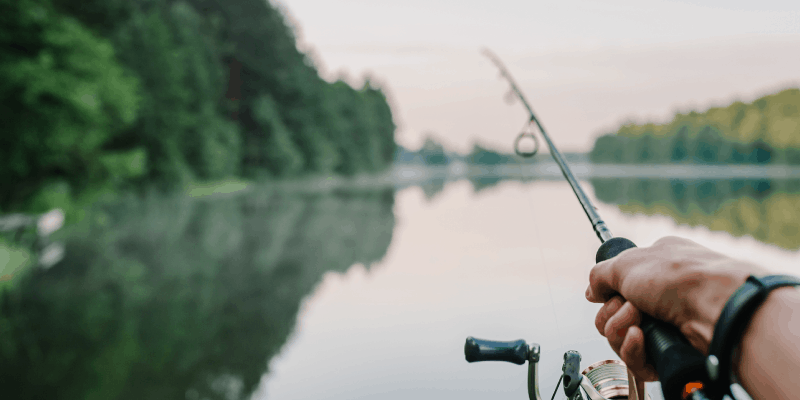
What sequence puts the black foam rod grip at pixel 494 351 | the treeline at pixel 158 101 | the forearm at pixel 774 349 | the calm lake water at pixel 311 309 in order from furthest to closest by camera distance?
the treeline at pixel 158 101 < the calm lake water at pixel 311 309 < the black foam rod grip at pixel 494 351 < the forearm at pixel 774 349

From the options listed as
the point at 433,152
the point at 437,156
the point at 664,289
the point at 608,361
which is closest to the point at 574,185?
the point at 608,361

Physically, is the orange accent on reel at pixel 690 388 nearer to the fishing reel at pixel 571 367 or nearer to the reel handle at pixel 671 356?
the reel handle at pixel 671 356

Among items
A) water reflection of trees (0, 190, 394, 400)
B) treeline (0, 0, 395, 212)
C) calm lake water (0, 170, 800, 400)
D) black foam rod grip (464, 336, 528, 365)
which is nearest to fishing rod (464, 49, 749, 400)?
black foam rod grip (464, 336, 528, 365)

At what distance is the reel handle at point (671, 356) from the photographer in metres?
0.83

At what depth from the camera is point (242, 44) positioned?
173 feet

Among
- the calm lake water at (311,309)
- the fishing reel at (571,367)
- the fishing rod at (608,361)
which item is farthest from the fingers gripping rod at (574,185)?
the fishing reel at (571,367)

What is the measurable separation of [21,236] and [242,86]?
41.9 meters

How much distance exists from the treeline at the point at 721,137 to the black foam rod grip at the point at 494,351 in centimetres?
6819

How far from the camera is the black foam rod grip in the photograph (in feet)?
5.57

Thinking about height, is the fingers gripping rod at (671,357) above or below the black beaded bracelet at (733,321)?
below

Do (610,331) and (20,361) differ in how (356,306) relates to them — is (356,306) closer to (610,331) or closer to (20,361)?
(20,361)

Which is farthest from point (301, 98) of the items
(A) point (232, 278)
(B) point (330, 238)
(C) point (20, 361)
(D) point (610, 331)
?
(D) point (610, 331)

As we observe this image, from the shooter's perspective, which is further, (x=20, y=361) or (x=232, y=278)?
(x=232, y=278)

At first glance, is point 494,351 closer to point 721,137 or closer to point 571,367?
point 571,367
